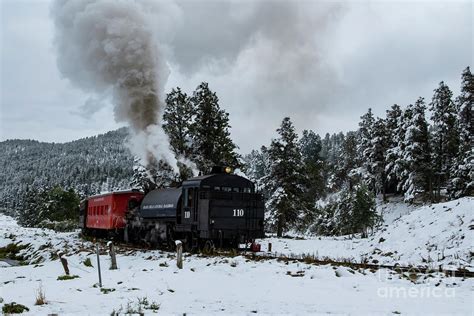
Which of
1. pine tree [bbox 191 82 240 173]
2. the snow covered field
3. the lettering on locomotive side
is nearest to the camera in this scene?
the snow covered field

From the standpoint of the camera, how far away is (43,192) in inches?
3553

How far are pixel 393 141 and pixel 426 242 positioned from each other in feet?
139

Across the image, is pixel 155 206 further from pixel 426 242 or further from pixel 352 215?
pixel 352 215

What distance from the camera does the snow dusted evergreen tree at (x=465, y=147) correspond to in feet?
133

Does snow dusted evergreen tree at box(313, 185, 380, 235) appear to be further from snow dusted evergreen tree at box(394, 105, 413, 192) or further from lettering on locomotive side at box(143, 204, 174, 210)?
lettering on locomotive side at box(143, 204, 174, 210)

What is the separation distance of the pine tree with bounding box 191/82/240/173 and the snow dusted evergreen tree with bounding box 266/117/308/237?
389 cm

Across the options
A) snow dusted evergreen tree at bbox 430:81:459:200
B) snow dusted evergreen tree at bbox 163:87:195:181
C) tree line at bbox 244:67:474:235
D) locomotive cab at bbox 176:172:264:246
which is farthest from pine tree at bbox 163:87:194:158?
snow dusted evergreen tree at bbox 430:81:459:200

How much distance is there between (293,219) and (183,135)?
12538 millimetres

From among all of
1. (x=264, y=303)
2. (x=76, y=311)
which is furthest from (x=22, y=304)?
(x=264, y=303)

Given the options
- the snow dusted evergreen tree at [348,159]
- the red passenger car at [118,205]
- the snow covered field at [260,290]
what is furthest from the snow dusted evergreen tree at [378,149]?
the snow covered field at [260,290]

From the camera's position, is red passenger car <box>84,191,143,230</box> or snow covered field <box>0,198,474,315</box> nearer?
snow covered field <box>0,198,474,315</box>

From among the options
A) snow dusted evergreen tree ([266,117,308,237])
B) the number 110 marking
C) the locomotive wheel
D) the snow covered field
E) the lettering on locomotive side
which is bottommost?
the snow covered field

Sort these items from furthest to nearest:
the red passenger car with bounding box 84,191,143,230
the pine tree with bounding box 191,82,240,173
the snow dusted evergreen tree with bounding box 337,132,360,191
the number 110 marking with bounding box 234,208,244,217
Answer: the snow dusted evergreen tree with bounding box 337,132,360,191 → the pine tree with bounding box 191,82,240,173 → the red passenger car with bounding box 84,191,143,230 → the number 110 marking with bounding box 234,208,244,217

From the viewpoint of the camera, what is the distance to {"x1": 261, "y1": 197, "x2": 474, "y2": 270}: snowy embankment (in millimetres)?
16266
